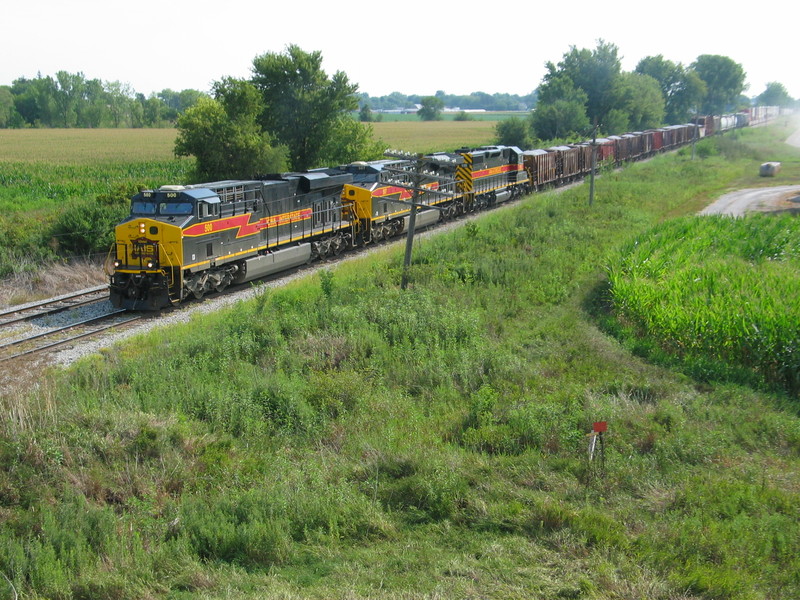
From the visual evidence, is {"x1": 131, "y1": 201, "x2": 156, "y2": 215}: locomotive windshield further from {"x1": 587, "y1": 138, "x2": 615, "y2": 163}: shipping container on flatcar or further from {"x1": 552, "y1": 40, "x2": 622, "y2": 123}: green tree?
{"x1": 552, "y1": 40, "x2": 622, "y2": 123}: green tree

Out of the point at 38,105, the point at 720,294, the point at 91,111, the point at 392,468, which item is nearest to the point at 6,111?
the point at 38,105

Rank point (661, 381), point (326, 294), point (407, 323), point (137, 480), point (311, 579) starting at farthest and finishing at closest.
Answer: point (326, 294) < point (407, 323) < point (661, 381) < point (137, 480) < point (311, 579)

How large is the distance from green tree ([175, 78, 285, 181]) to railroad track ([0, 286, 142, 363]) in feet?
45.0

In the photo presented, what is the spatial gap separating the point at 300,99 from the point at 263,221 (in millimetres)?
18688

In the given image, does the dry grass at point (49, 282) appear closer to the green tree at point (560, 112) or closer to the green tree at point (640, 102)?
the green tree at point (560, 112)

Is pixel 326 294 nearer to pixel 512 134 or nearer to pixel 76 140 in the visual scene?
pixel 512 134

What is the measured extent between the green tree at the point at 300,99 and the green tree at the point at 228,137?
4317mm

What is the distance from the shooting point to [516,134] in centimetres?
6762

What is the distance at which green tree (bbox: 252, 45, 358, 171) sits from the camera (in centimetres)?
3875

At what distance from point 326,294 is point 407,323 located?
3.40 m

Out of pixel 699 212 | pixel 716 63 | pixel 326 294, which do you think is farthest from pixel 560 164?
pixel 716 63

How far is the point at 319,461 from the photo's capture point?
10336 millimetres

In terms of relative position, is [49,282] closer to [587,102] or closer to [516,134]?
[516,134]

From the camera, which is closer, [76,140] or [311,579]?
[311,579]
